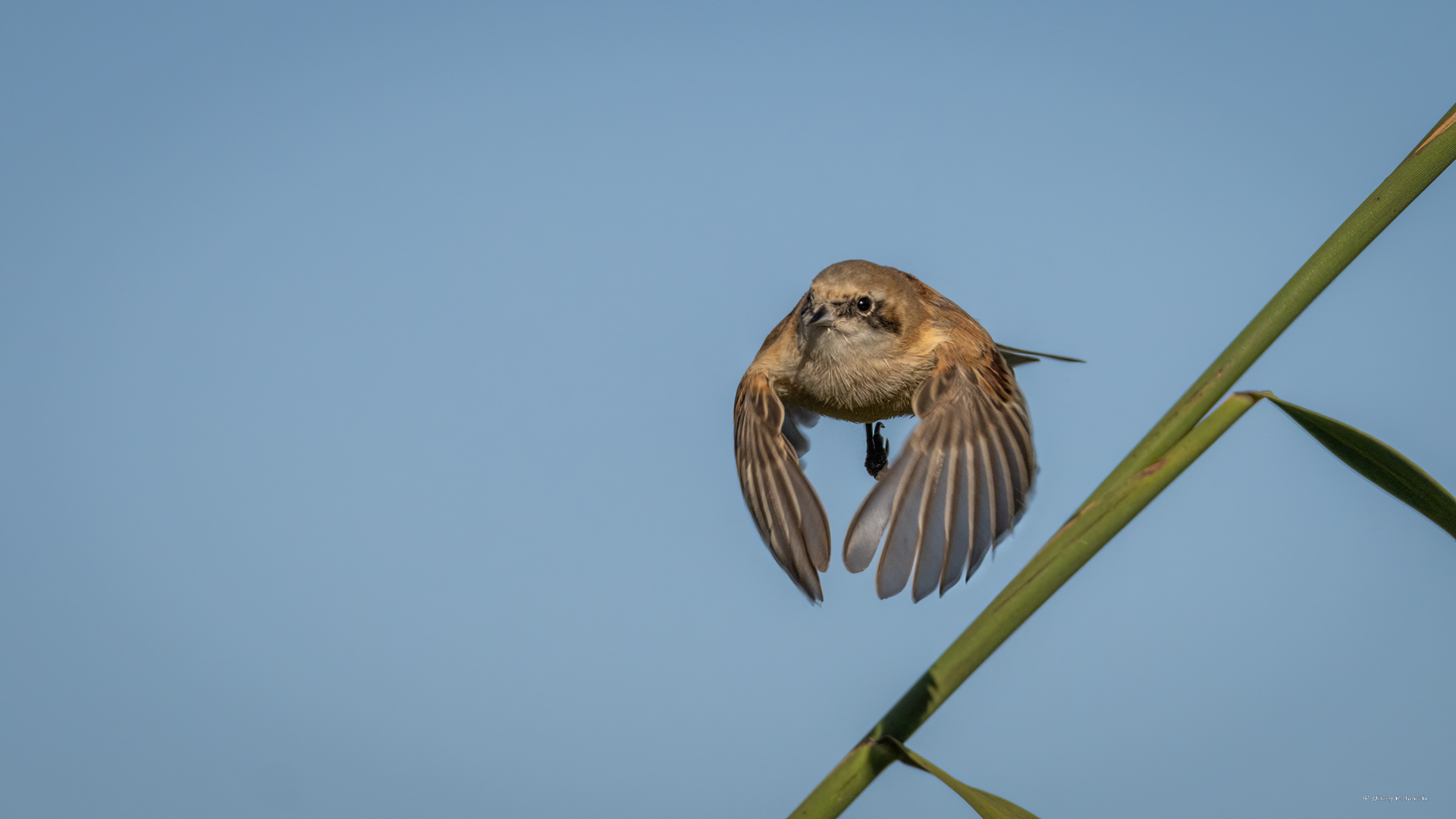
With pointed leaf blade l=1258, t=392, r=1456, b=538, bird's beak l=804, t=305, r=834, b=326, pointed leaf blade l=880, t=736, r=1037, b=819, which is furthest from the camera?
bird's beak l=804, t=305, r=834, b=326

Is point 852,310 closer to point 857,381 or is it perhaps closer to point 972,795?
point 857,381

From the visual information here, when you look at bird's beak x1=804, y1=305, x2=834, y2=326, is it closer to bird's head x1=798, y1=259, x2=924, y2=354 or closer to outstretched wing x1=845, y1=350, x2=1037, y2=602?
bird's head x1=798, y1=259, x2=924, y2=354

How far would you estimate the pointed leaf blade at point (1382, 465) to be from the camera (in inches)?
54.7

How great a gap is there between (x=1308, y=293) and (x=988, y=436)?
0.47 metres

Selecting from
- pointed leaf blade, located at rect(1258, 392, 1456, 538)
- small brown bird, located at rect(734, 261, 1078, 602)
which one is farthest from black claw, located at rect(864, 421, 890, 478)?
pointed leaf blade, located at rect(1258, 392, 1456, 538)

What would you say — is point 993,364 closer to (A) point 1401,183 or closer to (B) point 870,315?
(B) point 870,315

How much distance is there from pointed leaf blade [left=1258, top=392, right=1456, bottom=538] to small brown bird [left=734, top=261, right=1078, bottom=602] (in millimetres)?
387

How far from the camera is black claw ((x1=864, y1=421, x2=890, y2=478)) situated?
2211mm

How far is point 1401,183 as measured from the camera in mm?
1302

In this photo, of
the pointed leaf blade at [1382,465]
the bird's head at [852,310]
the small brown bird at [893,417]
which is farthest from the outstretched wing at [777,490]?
the pointed leaf blade at [1382,465]

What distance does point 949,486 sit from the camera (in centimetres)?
144

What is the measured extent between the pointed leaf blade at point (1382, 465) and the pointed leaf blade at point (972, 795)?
0.65 metres

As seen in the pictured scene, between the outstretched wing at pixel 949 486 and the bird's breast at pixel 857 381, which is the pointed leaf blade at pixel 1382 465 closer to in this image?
the outstretched wing at pixel 949 486

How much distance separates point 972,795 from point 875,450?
1.04m
